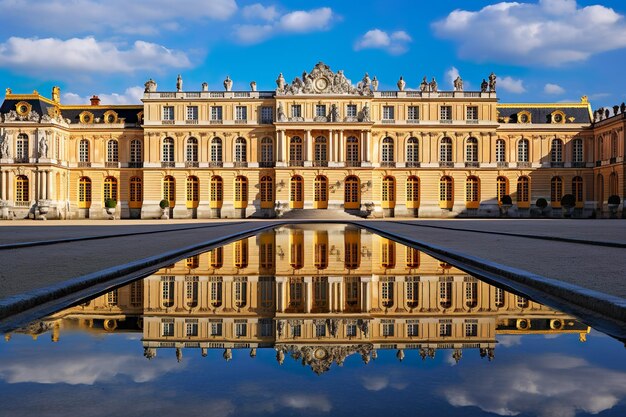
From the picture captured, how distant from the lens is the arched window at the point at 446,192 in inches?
1989

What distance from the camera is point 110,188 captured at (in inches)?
2044

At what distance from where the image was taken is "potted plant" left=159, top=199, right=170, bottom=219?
162 feet

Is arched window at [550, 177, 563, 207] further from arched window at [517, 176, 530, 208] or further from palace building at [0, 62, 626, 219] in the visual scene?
arched window at [517, 176, 530, 208]

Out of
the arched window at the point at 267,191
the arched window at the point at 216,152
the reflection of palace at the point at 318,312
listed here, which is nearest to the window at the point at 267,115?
the arched window at the point at 216,152

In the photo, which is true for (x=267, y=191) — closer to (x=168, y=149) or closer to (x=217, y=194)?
(x=217, y=194)

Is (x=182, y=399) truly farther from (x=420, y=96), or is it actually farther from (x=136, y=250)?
(x=420, y=96)

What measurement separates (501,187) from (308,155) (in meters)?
18.2

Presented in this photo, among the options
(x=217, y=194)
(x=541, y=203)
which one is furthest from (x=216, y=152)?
(x=541, y=203)

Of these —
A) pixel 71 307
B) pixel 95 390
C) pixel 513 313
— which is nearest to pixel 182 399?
pixel 95 390

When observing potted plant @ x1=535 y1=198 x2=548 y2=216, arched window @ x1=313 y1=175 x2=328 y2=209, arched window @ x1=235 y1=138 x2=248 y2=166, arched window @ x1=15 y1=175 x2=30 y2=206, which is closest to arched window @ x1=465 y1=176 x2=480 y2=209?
potted plant @ x1=535 y1=198 x2=548 y2=216

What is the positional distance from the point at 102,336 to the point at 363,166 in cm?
4462

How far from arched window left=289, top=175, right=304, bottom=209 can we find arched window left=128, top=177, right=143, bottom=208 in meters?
14.1

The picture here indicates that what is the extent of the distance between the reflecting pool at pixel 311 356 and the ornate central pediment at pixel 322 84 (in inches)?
1694

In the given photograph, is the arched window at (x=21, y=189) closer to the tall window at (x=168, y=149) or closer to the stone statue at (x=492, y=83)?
the tall window at (x=168, y=149)
